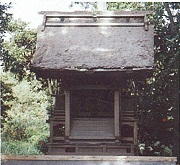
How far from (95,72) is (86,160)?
155cm

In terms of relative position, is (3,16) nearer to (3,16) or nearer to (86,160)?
(3,16)

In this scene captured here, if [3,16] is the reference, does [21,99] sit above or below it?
below

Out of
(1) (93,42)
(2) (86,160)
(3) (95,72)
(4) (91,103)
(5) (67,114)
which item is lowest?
(2) (86,160)

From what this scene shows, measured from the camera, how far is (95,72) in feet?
19.2

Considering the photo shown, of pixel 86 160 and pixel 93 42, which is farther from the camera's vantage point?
pixel 93 42

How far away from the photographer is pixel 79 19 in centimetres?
707

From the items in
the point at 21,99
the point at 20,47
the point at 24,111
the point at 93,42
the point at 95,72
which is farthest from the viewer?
the point at 21,99

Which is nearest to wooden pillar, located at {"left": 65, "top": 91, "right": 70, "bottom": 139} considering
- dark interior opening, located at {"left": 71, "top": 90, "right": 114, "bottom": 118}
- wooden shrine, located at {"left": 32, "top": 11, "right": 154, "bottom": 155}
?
wooden shrine, located at {"left": 32, "top": 11, "right": 154, "bottom": 155}

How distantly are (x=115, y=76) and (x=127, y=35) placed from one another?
84 cm

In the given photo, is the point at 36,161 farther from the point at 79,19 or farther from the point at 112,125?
the point at 79,19

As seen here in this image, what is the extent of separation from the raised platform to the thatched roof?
1530mm

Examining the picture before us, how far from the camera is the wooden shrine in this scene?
19.4 ft

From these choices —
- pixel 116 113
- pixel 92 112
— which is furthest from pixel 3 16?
pixel 116 113

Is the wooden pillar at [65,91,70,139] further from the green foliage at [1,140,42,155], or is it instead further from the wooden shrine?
the green foliage at [1,140,42,155]
